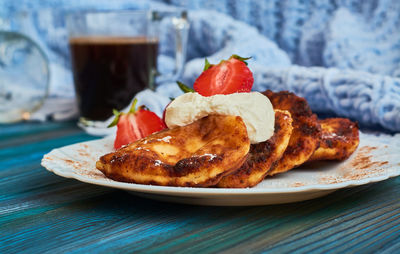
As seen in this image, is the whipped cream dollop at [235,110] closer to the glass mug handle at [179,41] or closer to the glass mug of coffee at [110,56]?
the glass mug of coffee at [110,56]

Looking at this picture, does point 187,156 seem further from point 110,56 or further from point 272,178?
point 110,56

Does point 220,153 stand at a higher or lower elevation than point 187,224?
higher

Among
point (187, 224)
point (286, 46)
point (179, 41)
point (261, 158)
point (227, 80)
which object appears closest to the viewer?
point (187, 224)

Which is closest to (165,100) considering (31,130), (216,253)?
(31,130)

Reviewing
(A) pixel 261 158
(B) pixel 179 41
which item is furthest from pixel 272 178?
(B) pixel 179 41

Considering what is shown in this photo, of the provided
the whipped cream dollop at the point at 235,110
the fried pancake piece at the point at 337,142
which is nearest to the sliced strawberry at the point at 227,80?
the whipped cream dollop at the point at 235,110
